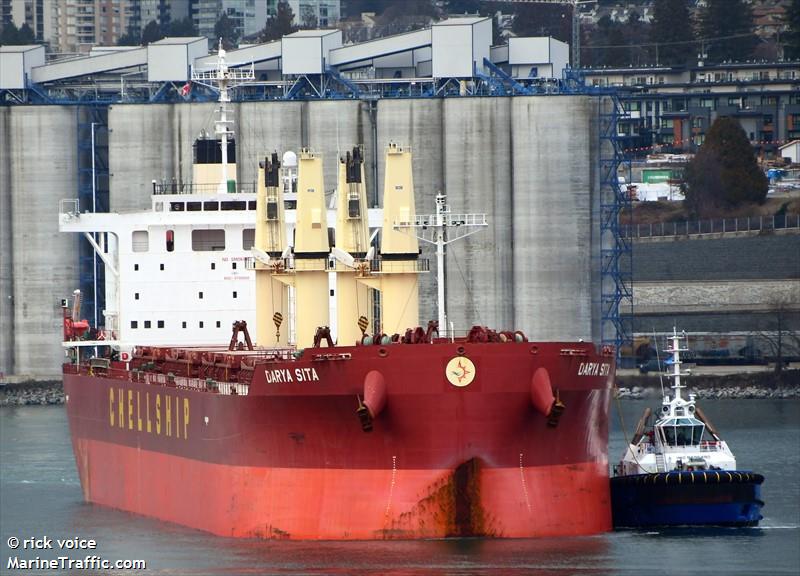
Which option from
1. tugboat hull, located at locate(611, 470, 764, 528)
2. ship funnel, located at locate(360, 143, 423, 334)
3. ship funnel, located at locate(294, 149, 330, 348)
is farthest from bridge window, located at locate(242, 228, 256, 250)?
tugboat hull, located at locate(611, 470, 764, 528)

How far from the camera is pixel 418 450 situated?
1385 inches

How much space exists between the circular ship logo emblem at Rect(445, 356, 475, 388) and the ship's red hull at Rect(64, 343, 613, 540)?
0.22 ft

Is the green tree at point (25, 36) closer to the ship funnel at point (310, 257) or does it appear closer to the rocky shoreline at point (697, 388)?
the rocky shoreline at point (697, 388)

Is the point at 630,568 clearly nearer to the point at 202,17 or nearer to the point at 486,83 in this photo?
the point at 486,83

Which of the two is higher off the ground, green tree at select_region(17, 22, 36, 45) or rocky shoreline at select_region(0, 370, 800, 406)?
green tree at select_region(17, 22, 36, 45)

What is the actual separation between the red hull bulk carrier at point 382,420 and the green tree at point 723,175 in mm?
52618

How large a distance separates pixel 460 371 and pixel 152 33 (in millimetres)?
106889

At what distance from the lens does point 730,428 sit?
194 ft

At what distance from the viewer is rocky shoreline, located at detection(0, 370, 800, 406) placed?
230ft

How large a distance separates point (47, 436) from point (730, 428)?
17.1 m

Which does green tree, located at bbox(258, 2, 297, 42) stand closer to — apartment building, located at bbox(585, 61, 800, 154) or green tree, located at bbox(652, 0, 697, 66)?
apartment building, located at bbox(585, 61, 800, 154)

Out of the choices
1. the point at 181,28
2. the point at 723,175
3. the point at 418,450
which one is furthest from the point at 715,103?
the point at 418,450

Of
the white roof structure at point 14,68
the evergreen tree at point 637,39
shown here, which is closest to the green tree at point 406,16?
the evergreen tree at point 637,39

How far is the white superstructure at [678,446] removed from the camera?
3884 cm
